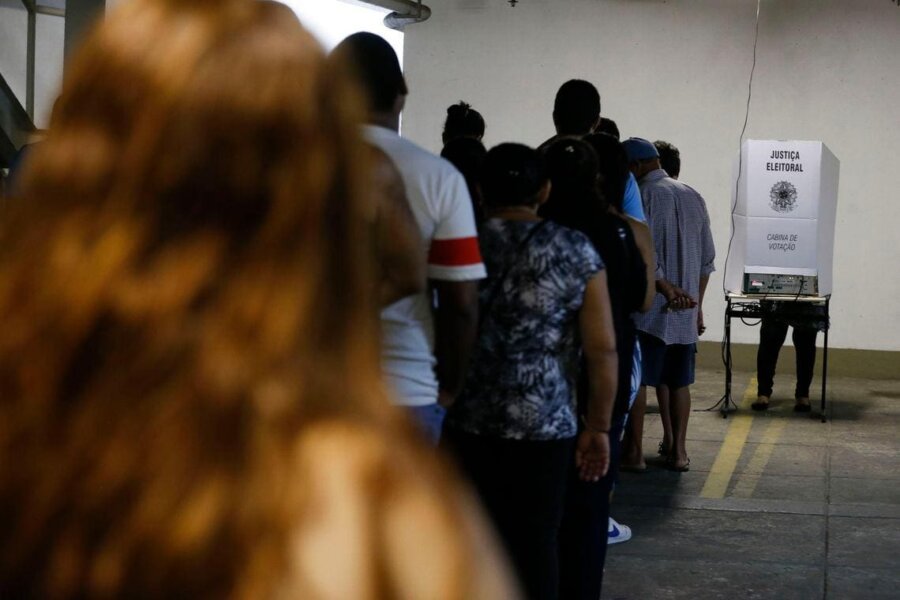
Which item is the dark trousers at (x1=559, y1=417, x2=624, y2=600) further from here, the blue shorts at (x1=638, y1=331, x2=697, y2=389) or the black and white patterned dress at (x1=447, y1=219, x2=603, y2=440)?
the blue shorts at (x1=638, y1=331, x2=697, y2=389)

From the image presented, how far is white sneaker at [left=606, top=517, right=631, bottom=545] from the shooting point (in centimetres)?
598

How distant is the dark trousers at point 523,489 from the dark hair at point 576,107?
5.85ft

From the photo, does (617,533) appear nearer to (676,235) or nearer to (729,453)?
(676,235)

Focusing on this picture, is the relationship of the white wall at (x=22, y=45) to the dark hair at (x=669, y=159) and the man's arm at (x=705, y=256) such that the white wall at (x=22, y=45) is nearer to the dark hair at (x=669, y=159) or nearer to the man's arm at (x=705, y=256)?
the dark hair at (x=669, y=159)

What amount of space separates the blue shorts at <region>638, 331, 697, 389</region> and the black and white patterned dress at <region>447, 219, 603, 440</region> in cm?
351

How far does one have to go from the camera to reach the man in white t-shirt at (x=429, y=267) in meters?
3.17

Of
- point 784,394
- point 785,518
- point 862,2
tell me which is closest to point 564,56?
point 862,2

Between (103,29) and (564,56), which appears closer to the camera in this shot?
(103,29)

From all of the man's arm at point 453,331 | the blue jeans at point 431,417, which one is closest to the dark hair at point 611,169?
the man's arm at point 453,331

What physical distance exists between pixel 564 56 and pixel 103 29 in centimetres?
1212

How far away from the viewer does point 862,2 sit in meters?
12.1

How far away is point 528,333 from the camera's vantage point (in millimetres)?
3609

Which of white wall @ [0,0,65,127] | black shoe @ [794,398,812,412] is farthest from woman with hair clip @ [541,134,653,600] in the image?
white wall @ [0,0,65,127]

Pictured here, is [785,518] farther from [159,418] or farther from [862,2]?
[862,2]
